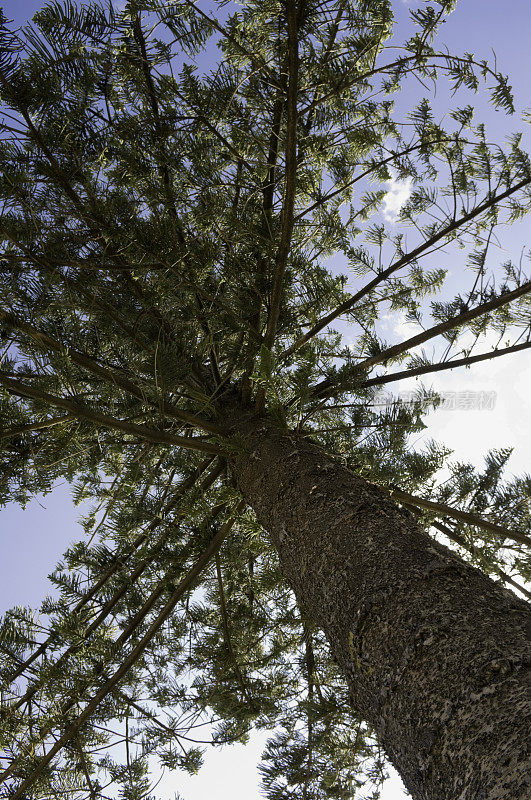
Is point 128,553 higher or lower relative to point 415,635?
higher

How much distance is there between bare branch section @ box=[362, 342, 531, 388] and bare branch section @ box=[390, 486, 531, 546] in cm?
55

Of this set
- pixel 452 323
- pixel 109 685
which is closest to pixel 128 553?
pixel 109 685

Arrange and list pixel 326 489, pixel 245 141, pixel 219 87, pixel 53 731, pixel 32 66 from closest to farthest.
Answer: pixel 326 489 → pixel 32 66 → pixel 219 87 → pixel 245 141 → pixel 53 731

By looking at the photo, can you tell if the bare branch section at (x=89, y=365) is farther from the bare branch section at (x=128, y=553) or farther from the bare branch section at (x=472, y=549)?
the bare branch section at (x=472, y=549)

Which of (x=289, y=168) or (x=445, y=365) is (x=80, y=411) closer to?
(x=289, y=168)

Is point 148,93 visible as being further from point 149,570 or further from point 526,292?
point 149,570

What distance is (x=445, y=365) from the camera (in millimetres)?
2422

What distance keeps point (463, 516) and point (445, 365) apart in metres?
0.68

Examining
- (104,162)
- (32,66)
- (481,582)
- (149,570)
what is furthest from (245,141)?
(149,570)

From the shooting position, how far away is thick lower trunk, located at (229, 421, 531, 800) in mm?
727

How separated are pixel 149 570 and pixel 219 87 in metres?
2.18

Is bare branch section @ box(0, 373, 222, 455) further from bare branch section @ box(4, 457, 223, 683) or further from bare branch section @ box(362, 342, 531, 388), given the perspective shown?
bare branch section @ box(362, 342, 531, 388)

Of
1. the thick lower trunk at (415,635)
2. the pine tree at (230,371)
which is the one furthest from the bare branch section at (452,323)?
the thick lower trunk at (415,635)

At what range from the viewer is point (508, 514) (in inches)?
91.9
